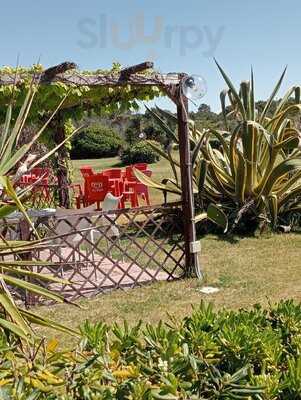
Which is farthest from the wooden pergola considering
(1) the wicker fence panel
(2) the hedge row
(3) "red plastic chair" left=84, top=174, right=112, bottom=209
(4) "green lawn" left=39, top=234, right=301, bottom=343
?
(2) the hedge row

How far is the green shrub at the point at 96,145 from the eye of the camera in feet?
101

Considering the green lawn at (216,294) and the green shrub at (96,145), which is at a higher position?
the green shrub at (96,145)

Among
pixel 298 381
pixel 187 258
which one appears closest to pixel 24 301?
pixel 187 258

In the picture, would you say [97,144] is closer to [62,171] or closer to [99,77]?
[62,171]

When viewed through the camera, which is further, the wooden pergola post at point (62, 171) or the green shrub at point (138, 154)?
the green shrub at point (138, 154)

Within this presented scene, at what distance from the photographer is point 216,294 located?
6.11m

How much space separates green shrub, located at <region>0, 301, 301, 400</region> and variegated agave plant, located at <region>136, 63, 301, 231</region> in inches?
253

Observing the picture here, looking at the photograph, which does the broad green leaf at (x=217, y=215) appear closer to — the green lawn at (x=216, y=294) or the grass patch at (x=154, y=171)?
the green lawn at (x=216, y=294)

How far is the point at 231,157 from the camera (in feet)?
30.0

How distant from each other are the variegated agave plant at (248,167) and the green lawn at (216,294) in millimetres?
988

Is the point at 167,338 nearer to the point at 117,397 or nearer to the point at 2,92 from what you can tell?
the point at 117,397

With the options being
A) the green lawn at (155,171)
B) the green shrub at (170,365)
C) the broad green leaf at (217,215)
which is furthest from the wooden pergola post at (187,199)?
the green lawn at (155,171)

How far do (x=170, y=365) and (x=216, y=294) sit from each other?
4.35m

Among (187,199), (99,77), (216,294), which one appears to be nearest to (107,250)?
(187,199)
